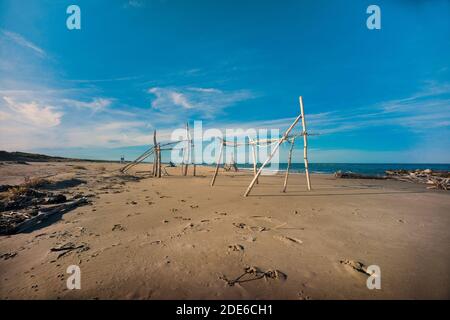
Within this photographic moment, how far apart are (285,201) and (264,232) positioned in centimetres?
390

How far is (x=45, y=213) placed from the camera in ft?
17.9

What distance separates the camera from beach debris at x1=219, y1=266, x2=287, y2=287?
9.36 ft

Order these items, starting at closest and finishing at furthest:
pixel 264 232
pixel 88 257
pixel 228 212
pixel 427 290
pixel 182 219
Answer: pixel 427 290
pixel 88 257
pixel 264 232
pixel 182 219
pixel 228 212

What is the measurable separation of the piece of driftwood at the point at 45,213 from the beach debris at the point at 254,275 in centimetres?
495

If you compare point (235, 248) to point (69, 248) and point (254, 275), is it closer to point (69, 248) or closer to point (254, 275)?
point (254, 275)

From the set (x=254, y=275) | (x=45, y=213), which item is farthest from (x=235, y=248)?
(x=45, y=213)

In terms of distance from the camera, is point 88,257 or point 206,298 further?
point 88,257

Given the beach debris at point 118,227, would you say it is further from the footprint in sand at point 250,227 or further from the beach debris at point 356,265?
the beach debris at point 356,265

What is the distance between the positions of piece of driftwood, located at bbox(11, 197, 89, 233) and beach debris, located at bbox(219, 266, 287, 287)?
16.2 feet

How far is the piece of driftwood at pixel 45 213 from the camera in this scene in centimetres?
464

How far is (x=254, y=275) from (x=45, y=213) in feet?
19.2
